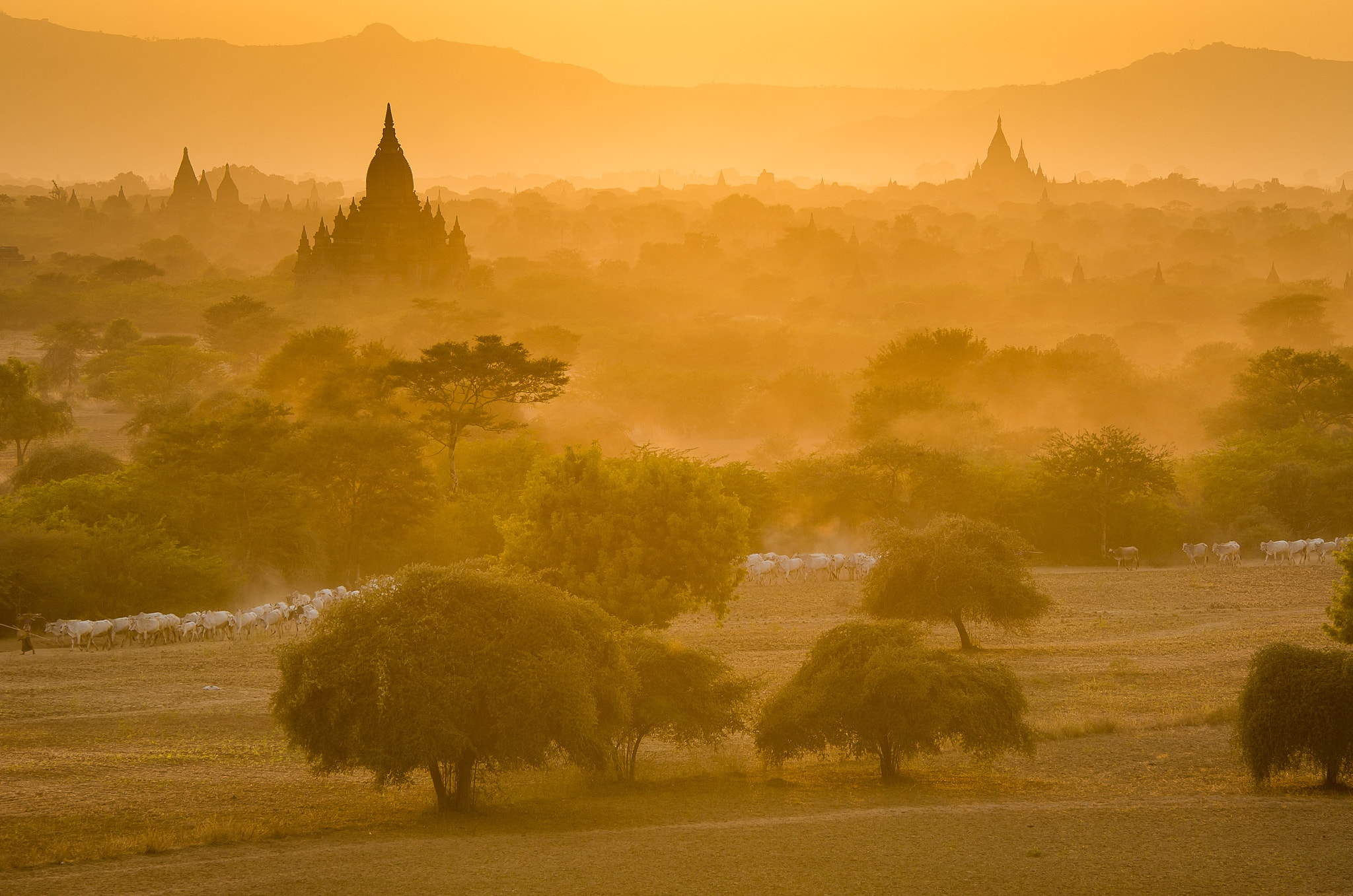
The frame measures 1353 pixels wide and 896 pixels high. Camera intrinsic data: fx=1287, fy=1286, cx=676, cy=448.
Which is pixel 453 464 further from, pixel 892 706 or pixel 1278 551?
pixel 892 706

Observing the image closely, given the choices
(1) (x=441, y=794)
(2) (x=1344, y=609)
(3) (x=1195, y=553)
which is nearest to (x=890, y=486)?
(3) (x=1195, y=553)

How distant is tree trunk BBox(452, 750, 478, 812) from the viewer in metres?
14.6

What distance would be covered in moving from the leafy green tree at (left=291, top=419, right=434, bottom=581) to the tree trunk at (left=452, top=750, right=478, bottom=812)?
2140 cm

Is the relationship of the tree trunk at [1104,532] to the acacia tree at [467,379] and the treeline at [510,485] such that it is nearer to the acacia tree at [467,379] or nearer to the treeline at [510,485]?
the treeline at [510,485]

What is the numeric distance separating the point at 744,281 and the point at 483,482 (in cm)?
7471

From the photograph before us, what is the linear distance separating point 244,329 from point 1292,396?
5341cm

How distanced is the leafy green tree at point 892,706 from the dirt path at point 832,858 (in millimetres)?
1638

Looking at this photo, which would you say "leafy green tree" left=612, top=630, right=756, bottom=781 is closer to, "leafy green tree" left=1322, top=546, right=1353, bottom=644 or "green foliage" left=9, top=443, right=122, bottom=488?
"leafy green tree" left=1322, top=546, right=1353, bottom=644

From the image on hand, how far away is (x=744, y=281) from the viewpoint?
113 m

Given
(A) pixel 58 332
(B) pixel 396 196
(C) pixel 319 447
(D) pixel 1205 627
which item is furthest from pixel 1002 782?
(B) pixel 396 196

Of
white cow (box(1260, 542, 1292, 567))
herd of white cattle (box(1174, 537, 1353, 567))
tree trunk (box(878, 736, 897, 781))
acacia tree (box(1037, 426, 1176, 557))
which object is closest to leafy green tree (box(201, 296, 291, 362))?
acacia tree (box(1037, 426, 1176, 557))

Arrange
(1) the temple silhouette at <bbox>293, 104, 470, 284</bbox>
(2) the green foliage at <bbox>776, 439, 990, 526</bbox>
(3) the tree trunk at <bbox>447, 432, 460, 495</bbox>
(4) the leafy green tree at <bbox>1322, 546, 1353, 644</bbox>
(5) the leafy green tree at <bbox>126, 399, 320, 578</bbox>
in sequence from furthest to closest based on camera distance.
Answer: (1) the temple silhouette at <bbox>293, 104, 470, 284</bbox>
(2) the green foliage at <bbox>776, 439, 990, 526</bbox>
(3) the tree trunk at <bbox>447, 432, 460, 495</bbox>
(5) the leafy green tree at <bbox>126, 399, 320, 578</bbox>
(4) the leafy green tree at <bbox>1322, 546, 1353, 644</bbox>

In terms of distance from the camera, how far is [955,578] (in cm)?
2491

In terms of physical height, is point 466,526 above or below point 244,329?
below
